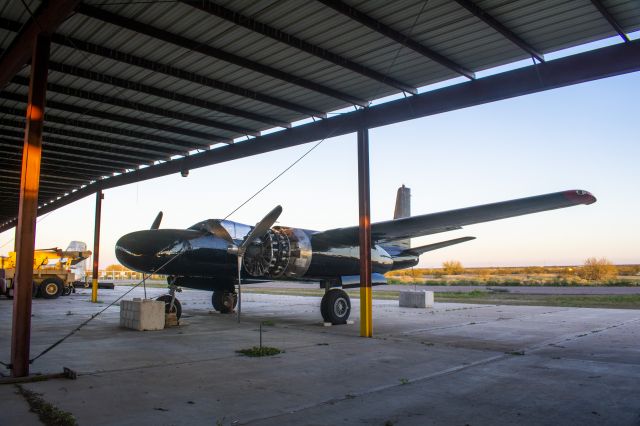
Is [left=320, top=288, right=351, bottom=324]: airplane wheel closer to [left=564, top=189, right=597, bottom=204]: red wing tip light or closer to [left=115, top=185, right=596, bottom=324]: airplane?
[left=115, top=185, right=596, bottom=324]: airplane

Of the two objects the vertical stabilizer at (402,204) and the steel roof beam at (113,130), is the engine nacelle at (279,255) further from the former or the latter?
the vertical stabilizer at (402,204)

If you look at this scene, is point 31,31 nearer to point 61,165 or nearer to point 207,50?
point 207,50

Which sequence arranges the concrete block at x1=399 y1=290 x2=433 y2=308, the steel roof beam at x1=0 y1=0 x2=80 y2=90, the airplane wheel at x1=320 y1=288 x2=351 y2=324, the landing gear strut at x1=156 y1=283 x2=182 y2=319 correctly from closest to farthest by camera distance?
1. the steel roof beam at x1=0 y1=0 x2=80 y2=90
2. the landing gear strut at x1=156 y1=283 x2=182 y2=319
3. the airplane wheel at x1=320 y1=288 x2=351 y2=324
4. the concrete block at x1=399 y1=290 x2=433 y2=308

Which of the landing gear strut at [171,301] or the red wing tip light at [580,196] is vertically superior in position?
the red wing tip light at [580,196]

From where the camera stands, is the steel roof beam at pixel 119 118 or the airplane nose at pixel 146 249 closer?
the steel roof beam at pixel 119 118

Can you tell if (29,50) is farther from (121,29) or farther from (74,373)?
(74,373)

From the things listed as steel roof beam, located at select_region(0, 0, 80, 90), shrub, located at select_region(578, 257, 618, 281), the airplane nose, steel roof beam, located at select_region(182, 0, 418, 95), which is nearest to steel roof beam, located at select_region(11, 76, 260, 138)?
steel roof beam, located at select_region(0, 0, 80, 90)

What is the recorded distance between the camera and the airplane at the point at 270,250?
12.9 m

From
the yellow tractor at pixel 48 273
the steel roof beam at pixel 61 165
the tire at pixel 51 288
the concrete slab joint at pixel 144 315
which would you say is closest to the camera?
the concrete slab joint at pixel 144 315

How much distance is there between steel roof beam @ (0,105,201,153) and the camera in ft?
44.6

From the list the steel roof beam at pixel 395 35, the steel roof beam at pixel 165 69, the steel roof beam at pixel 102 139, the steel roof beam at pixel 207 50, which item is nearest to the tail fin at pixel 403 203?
A: the steel roof beam at pixel 165 69

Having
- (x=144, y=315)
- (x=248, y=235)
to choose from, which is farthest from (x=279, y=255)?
(x=144, y=315)

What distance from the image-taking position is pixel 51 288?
27234 mm

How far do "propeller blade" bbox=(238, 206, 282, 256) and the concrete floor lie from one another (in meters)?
2.40
